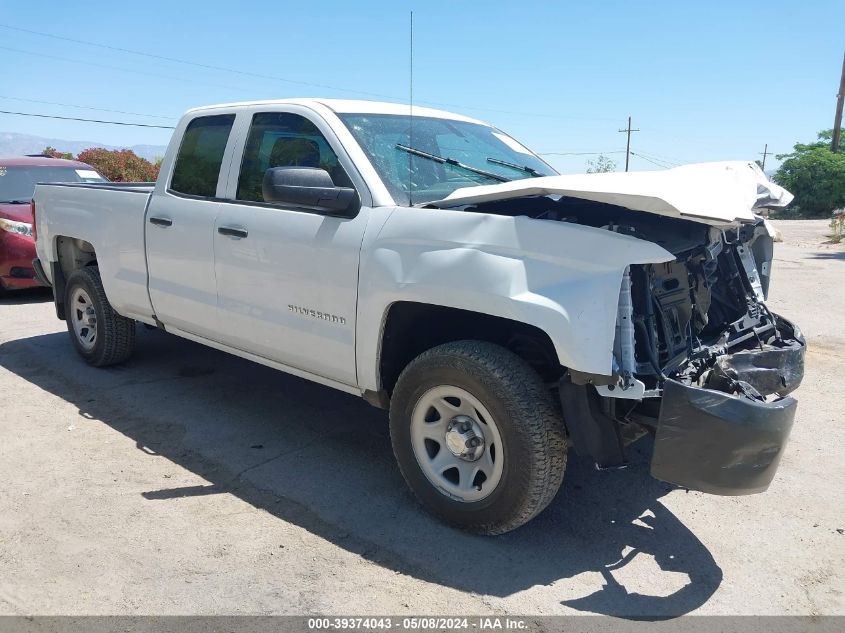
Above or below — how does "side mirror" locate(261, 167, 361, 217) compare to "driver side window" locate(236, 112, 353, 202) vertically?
below

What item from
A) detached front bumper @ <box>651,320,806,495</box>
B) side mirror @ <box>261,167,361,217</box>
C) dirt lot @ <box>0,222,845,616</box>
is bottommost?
dirt lot @ <box>0,222,845,616</box>

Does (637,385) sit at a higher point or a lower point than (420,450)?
higher

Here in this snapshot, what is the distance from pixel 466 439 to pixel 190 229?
2397 millimetres

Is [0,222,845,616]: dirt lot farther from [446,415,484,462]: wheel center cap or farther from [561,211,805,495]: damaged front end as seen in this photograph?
[561,211,805,495]: damaged front end

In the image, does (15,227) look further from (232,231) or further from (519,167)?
(519,167)

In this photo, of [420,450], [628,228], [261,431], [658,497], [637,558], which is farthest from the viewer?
[261,431]

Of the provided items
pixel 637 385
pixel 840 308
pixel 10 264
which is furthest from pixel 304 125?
pixel 840 308

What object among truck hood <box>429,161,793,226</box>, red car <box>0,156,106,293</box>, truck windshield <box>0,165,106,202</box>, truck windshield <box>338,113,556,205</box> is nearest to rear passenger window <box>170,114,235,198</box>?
truck windshield <box>338,113,556,205</box>

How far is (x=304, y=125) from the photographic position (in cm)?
421

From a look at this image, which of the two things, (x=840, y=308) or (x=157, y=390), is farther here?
(x=840, y=308)

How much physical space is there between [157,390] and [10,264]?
15.0 ft

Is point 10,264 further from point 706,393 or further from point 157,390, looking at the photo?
point 706,393

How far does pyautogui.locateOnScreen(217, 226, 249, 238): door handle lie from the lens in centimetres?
429

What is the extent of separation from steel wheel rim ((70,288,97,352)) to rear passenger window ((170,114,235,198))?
1688 millimetres
